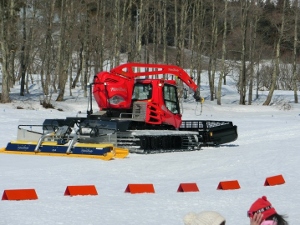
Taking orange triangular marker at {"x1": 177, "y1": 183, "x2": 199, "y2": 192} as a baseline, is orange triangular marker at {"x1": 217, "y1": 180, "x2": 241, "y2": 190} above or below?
below

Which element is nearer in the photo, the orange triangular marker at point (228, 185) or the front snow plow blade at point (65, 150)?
the orange triangular marker at point (228, 185)

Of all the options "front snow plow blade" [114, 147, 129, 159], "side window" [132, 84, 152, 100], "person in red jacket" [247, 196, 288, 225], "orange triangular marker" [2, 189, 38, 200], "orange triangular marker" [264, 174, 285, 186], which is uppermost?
"person in red jacket" [247, 196, 288, 225]

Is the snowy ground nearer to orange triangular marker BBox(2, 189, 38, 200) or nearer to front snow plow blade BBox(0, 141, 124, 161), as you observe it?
orange triangular marker BBox(2, 189, 38, 200)

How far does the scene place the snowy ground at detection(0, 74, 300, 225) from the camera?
28.3ft

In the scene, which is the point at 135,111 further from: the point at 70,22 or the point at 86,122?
the point at 70,22

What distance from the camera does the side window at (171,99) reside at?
734 inches

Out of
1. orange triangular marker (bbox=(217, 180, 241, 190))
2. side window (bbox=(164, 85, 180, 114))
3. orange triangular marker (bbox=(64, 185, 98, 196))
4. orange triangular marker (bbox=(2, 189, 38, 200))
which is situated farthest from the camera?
side window (bbox=(164, 85, 180, 114))

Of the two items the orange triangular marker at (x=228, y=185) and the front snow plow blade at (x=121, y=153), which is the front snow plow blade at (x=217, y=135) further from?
the orange triangular marker at (x=228, y=185)

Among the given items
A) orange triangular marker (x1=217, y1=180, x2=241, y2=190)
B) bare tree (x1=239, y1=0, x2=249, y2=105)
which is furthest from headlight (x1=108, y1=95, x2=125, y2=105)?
bare tree (x1=239, y1=0, x2=249, y2=105)

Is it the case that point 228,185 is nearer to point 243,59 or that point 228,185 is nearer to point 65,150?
point 65,150

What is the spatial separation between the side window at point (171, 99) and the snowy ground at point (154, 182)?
142cm

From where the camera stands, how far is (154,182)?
12.0 metres

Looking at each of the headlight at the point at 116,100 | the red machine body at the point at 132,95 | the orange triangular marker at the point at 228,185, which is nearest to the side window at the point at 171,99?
the red machine body at the point at 132,95

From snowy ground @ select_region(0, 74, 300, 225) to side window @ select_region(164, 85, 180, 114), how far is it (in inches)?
56.1
